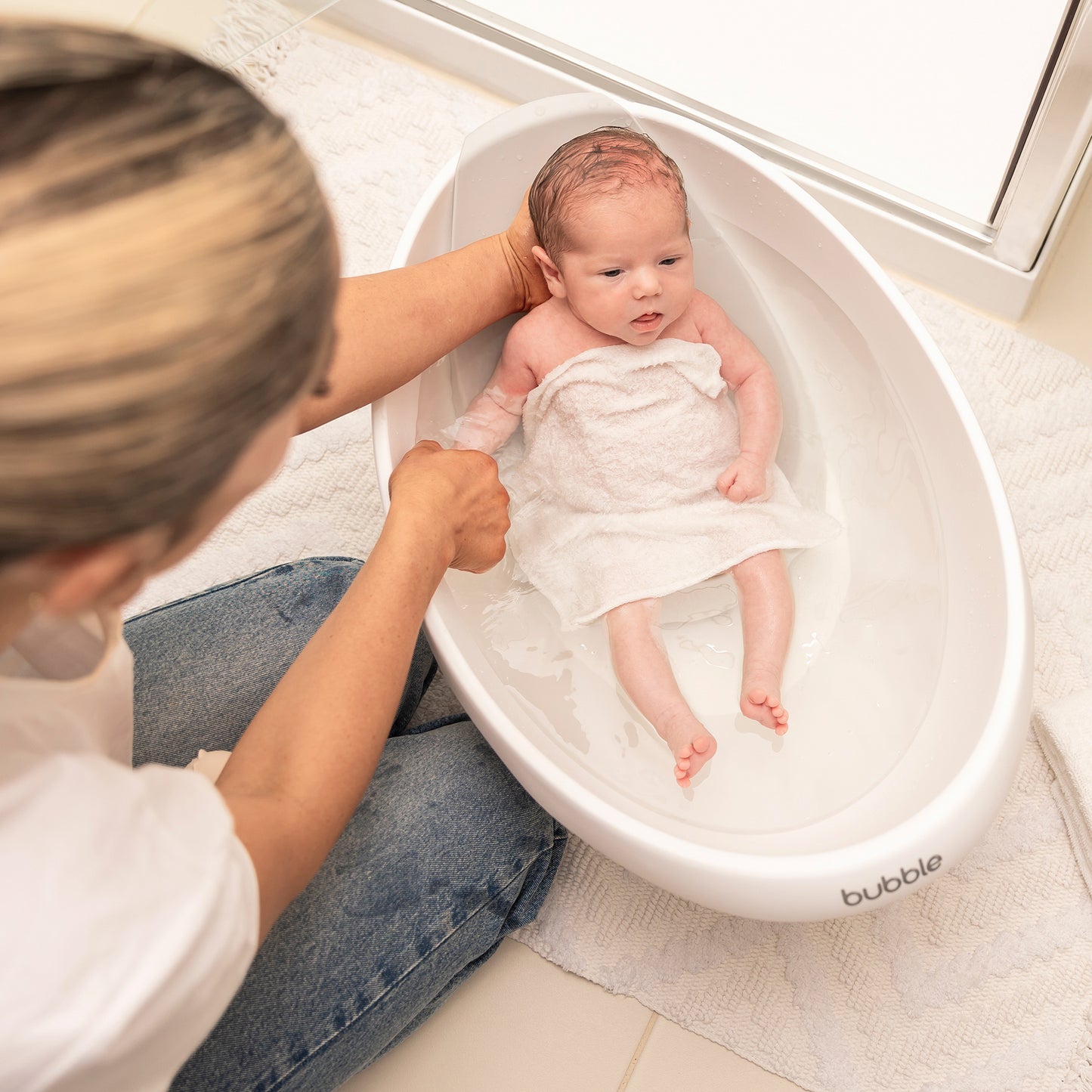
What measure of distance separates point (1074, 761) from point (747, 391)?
56cm

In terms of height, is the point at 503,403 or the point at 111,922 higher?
the point at 111,922

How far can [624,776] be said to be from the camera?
3.31 ft

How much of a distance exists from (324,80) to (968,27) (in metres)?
1.00

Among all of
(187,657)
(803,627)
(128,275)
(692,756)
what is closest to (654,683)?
(692,756)

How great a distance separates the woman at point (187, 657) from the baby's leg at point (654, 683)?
16cm

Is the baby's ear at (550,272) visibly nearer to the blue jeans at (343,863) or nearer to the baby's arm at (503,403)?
the baby's arm at (503,403)

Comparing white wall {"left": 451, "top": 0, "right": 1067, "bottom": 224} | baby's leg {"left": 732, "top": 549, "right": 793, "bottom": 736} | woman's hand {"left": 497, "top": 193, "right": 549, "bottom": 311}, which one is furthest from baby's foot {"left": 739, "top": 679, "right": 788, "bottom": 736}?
white wall {"left": 451, "top": 0, "right": 1067, "bottom": 224}

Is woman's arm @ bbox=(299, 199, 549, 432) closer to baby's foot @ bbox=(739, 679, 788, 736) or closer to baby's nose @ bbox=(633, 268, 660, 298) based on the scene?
baby's nose @ bbox=(633, 268, 660, 298)

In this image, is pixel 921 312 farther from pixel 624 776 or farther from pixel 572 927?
pixel 572 927

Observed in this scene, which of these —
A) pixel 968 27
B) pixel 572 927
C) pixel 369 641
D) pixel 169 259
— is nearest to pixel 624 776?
pixel 572 927

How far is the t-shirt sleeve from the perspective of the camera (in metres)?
0.47

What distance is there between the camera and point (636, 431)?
1132 mm

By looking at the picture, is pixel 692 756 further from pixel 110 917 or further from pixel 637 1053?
pixel 110 917

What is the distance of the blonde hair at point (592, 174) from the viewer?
3.41 ft
